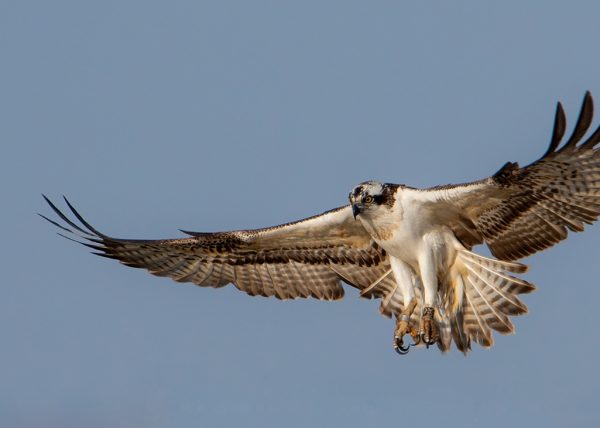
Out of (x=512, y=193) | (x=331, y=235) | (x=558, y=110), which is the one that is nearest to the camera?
(x=558, y=110)

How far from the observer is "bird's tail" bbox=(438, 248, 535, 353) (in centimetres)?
1905

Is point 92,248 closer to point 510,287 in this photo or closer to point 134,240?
point 134,240

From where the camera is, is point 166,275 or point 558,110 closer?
point 558,110

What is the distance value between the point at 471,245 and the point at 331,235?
1869 millimetres

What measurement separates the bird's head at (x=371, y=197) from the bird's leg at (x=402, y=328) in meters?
1.33

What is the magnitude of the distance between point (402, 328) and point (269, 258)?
7.64ft

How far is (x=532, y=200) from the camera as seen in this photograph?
18.6 meters

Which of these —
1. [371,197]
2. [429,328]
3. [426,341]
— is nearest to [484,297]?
[429,328]

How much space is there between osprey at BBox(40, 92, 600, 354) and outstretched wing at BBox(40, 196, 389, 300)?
13 mm

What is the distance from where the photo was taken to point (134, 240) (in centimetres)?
2041

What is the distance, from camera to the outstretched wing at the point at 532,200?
59.0ft

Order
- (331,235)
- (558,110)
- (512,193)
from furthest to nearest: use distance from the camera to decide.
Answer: (331,235) < (512,193) < (558,110)

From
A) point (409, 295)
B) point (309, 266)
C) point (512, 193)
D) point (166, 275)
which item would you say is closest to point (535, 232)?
point (512, 193)

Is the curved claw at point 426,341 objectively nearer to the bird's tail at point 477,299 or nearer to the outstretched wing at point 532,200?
the bird's tail at point 477,299
